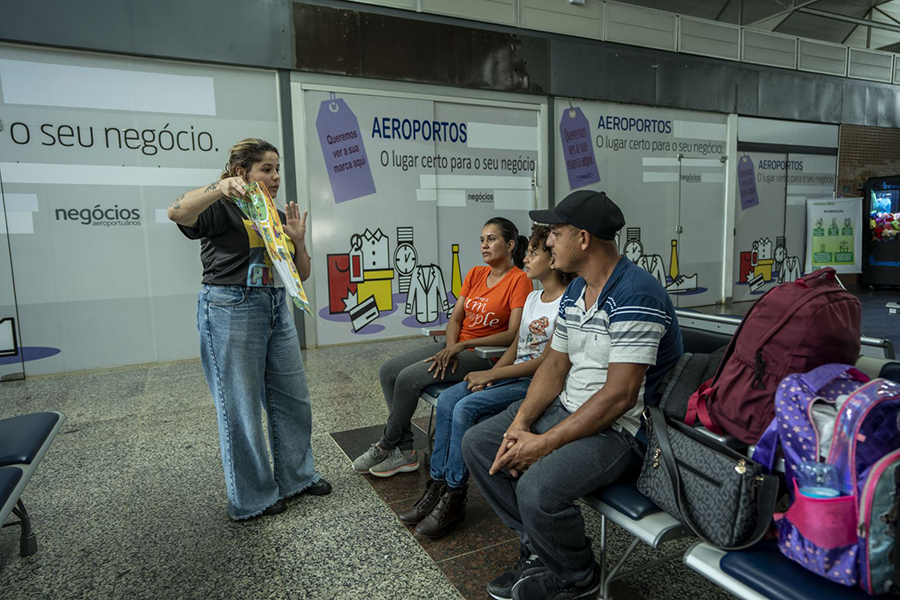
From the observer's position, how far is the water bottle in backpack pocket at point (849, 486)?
1099mm

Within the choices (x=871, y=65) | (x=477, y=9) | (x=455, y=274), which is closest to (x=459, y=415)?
(x=455, y=274)

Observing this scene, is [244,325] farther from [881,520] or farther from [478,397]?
[881,520]

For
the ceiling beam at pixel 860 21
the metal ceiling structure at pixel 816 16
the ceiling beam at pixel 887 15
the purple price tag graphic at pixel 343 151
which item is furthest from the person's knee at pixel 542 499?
the ceiling beam at pixel 887 15

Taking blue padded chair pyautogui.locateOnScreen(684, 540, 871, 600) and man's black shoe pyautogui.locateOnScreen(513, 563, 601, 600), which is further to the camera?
man's black shoe pyautogui.locateOnScreen(513, 563, 601, 600)

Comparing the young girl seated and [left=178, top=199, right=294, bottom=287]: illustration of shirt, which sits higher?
[left=178, top=199, right=294, bottom=287]: illustration of shirt

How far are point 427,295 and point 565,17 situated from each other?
3.99 m

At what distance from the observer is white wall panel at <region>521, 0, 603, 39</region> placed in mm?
7078

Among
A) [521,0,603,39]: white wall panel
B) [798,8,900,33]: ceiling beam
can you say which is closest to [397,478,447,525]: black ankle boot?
[521,0,603,39]: white wall panel

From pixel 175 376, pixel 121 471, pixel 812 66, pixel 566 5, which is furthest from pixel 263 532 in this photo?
pixel 812 66

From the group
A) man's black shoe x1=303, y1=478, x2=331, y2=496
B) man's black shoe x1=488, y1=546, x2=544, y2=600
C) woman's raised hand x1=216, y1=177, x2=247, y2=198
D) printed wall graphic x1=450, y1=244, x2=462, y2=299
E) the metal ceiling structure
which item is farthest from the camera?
the metal ceiling structure

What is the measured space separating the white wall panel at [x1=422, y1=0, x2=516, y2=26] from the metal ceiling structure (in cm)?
364

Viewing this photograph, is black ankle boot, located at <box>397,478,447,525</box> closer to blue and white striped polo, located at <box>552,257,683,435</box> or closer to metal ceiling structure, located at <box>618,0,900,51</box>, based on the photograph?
blue and white striped polo, located at <box>552,257,683,435</box>

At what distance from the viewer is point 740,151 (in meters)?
9.09

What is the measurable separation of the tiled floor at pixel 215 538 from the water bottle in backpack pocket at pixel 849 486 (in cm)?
90
